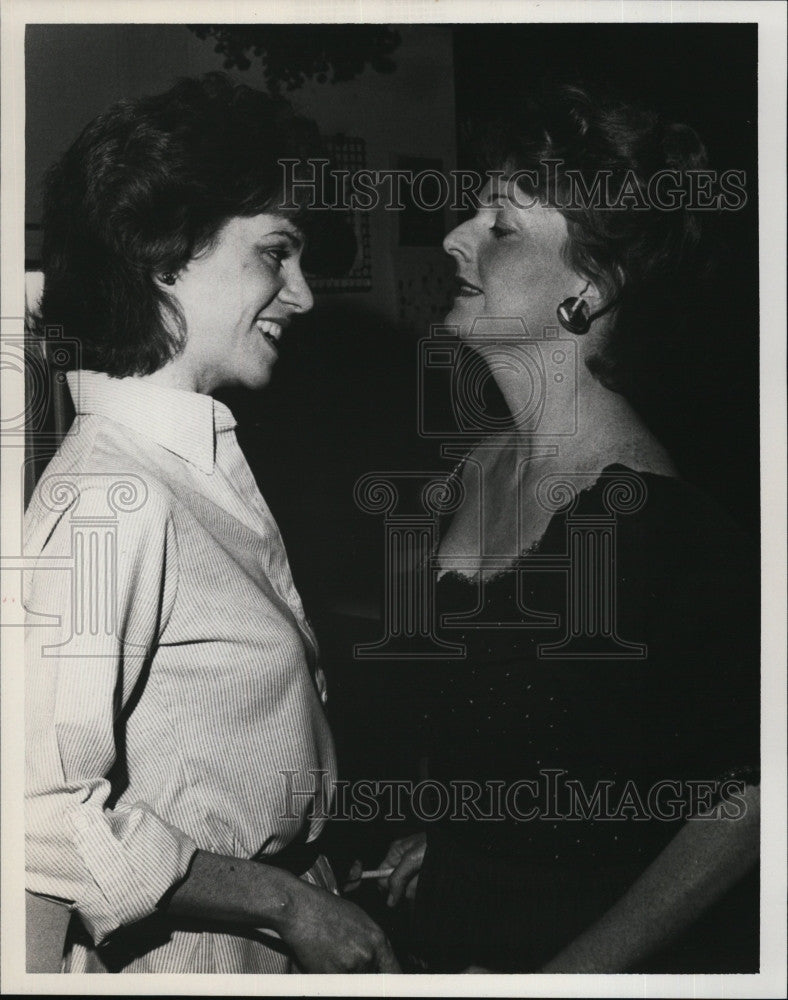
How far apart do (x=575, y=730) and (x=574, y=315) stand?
2.67 feet

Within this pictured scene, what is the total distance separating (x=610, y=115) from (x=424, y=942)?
Result: 5.49 ft

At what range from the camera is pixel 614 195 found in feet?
6.32

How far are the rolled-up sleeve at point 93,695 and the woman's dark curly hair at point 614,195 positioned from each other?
3.09 ft

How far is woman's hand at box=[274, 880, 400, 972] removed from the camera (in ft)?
6.13

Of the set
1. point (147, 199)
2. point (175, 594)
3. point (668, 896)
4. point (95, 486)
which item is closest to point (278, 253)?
point (147, 199)

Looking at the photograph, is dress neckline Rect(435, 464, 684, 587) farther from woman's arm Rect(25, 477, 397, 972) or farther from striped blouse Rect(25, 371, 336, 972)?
woman's arm Rect(25, 477, 397, 972)

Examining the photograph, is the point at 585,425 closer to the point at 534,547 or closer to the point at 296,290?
the point at 534,547

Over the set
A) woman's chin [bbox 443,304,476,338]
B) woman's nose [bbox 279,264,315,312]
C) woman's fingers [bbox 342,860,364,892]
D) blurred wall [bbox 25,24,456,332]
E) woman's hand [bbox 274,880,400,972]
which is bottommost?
woman's hand [bbox 274,880,400,972]

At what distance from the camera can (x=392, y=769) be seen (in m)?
1.93

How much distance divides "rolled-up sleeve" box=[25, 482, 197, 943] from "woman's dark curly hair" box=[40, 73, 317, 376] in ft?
1.05

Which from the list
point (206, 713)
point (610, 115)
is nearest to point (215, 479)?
point (206, 713)

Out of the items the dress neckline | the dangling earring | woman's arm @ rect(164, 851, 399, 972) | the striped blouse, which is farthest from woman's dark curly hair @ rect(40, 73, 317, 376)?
woman's arm @ rect(164, 851, 399, 972)

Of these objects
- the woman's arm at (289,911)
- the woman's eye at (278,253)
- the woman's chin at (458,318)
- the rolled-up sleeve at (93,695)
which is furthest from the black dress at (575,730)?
the woman's eye at (278,253)

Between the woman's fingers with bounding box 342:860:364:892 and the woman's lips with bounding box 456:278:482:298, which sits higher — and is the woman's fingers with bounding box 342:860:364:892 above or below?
below
